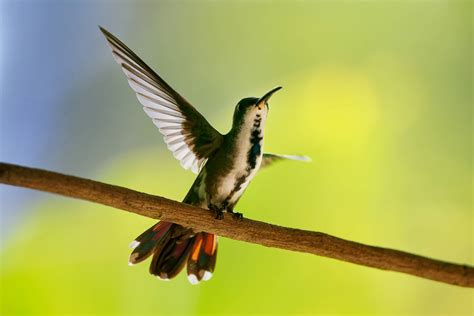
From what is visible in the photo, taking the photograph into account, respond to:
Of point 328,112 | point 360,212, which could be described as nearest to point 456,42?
point 328,112

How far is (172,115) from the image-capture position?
1762 mm

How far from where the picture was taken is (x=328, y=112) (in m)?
2.54

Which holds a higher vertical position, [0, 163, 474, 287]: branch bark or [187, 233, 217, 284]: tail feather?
[187, 233, 217, 284]: tail feather

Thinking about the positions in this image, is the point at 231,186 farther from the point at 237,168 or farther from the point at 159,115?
the point at 159,115

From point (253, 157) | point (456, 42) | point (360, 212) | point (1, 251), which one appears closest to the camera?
point (253, 157)

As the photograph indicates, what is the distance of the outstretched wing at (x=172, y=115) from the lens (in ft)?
Answer: 5.35

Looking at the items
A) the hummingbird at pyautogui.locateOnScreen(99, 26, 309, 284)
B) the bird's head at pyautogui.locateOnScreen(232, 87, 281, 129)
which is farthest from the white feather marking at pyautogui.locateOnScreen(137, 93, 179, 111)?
the bird's head at pyautogui.locateOnScreen(232, 87, 281, 129)

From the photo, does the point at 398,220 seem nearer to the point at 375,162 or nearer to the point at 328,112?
the point at 375,162

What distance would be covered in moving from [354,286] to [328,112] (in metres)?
0.68

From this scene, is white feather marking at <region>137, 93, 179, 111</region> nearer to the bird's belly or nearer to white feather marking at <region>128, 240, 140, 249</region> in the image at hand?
the bird's belly

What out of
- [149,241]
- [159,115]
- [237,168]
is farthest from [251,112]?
[149,241]

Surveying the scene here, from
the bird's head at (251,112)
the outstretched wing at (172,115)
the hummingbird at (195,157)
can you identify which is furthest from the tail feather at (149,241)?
the bird's head at (251,112)

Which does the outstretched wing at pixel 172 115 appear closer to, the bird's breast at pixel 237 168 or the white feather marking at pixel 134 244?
the bird's breast at pixel 237 168

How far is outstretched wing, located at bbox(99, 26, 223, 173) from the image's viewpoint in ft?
5.35
